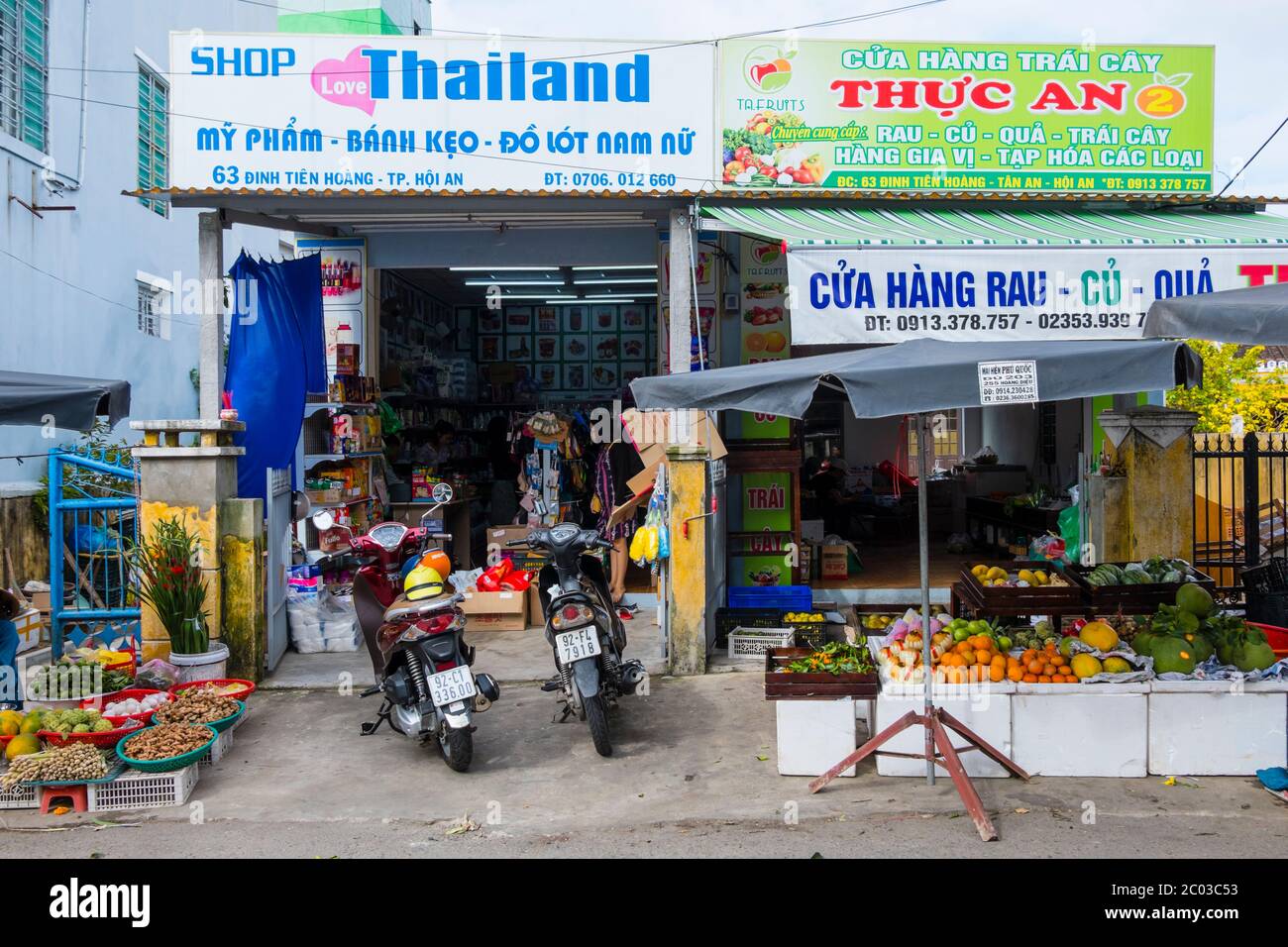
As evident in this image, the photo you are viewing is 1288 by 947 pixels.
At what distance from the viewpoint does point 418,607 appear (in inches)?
235

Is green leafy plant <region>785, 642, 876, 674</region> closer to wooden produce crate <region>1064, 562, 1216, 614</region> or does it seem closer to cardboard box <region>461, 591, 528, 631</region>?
wooden produce crate <region>1064, 562, 1216, 614</region>

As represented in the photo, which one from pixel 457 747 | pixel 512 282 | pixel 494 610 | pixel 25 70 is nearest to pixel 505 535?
pixel 494 610

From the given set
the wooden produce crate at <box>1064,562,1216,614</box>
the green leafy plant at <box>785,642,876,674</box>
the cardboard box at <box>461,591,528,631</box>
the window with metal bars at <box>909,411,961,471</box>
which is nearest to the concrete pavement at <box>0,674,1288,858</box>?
the green leafy plant at <box>785,642,876,674</box>

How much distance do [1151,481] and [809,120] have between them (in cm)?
431

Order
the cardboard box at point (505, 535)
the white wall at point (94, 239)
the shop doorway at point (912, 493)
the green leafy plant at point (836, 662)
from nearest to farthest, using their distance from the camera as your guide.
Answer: the green leafy plant at point (836, 662) → the white wall at point (94, 239) → the shop doorway at point (912, 493) → the cardboard box at point (505, 535)

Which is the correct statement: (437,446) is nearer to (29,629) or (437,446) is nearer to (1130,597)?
(29,629)

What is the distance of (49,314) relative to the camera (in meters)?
11.2

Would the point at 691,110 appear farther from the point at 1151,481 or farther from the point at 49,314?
the point at 49,314

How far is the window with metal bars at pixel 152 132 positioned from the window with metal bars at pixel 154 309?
3.47 ft

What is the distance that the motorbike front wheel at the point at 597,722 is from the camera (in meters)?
6.11

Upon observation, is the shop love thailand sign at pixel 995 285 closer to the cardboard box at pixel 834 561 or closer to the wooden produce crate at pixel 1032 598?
the wooden produce crate at pixel 1032 598

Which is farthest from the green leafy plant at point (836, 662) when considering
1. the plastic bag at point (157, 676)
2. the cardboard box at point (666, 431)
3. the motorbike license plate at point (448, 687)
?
the plastic bag at point (157, 676)

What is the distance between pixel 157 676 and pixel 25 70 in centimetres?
746
